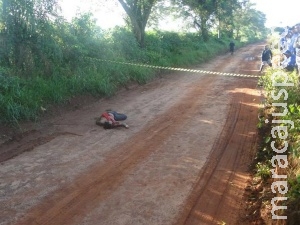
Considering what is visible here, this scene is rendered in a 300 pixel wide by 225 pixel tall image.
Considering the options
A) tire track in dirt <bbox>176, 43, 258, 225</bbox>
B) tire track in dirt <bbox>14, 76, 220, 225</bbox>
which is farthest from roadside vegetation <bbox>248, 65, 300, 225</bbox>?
tire track in dirt <bbox>14, 76, 220, 225</bbox>

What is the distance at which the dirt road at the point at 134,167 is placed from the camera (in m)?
4.30

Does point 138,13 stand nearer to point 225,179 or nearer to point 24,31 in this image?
point 24,31

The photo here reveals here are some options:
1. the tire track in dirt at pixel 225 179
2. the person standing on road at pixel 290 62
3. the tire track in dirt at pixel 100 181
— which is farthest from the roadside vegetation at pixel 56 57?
the person standing on road at pixel 290 62

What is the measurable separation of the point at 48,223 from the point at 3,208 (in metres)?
0.81

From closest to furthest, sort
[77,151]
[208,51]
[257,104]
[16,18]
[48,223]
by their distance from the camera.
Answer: [48,223], [77,151], [16,18], [257,104], [208,51]

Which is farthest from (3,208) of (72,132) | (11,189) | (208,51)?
(208,51)

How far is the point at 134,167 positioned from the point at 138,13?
13.5 meters

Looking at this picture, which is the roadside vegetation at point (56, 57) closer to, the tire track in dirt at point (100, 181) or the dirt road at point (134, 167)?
the dirt road at point (134, 167)

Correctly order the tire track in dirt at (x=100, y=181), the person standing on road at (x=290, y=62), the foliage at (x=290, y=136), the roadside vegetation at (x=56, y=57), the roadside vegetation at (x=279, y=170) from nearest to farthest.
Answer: the roadside vegetation at (x=279, y=170) → the foliage at (x=290, y=136) → the tire track in dirt at (x=100, y=181) → the roadside vegetation at (x=56, y=57) → the person standing on road at (x=290, y=62)

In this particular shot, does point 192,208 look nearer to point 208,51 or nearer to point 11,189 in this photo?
point 11,189

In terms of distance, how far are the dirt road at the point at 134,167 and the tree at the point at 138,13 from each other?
8.54 m

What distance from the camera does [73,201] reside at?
179 inches

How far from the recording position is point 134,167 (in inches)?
222

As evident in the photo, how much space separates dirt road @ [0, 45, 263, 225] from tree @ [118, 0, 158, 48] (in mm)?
8540
